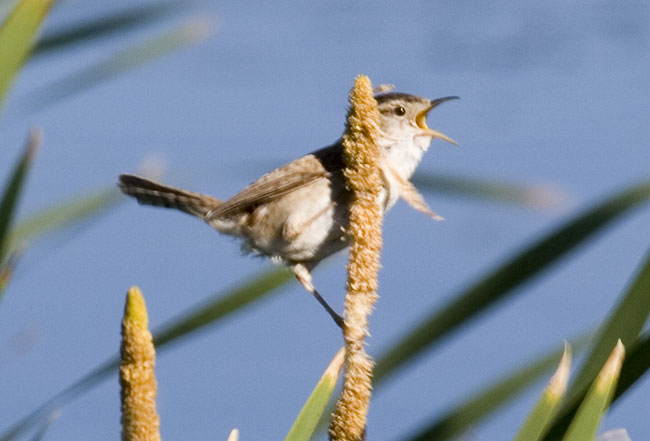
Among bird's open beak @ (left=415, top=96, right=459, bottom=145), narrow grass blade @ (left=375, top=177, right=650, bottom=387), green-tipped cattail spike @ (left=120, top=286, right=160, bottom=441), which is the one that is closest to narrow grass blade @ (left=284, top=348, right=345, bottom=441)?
green-tipped cattail spike @ (left=120, top=286, right=160, bottom=441)

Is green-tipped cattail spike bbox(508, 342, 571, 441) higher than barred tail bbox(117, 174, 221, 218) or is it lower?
higher

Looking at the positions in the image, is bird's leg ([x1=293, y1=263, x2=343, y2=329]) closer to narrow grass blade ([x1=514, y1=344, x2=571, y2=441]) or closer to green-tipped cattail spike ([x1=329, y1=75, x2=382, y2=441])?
green-tipped cattail spike ([x1=329, y1=75, x2=382, y2=441])

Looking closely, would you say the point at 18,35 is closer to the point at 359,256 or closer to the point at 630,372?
the point at 359,256

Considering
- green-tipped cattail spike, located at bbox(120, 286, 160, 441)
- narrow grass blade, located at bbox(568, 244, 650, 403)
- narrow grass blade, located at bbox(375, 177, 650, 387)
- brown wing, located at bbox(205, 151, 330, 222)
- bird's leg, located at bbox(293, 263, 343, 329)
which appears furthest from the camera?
brown wing, located at bbox(205, 151, 330, 222)

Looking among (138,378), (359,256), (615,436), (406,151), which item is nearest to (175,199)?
(406,151)

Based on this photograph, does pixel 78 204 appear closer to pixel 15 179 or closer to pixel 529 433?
pixel 15 179

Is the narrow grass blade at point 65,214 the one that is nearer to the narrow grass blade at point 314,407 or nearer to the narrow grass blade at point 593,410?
the narrow grass blade at point 314,407

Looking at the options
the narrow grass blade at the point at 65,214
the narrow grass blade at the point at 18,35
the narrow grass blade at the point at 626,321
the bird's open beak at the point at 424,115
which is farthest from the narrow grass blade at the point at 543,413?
the narrow grass blade at the point at 65,214
